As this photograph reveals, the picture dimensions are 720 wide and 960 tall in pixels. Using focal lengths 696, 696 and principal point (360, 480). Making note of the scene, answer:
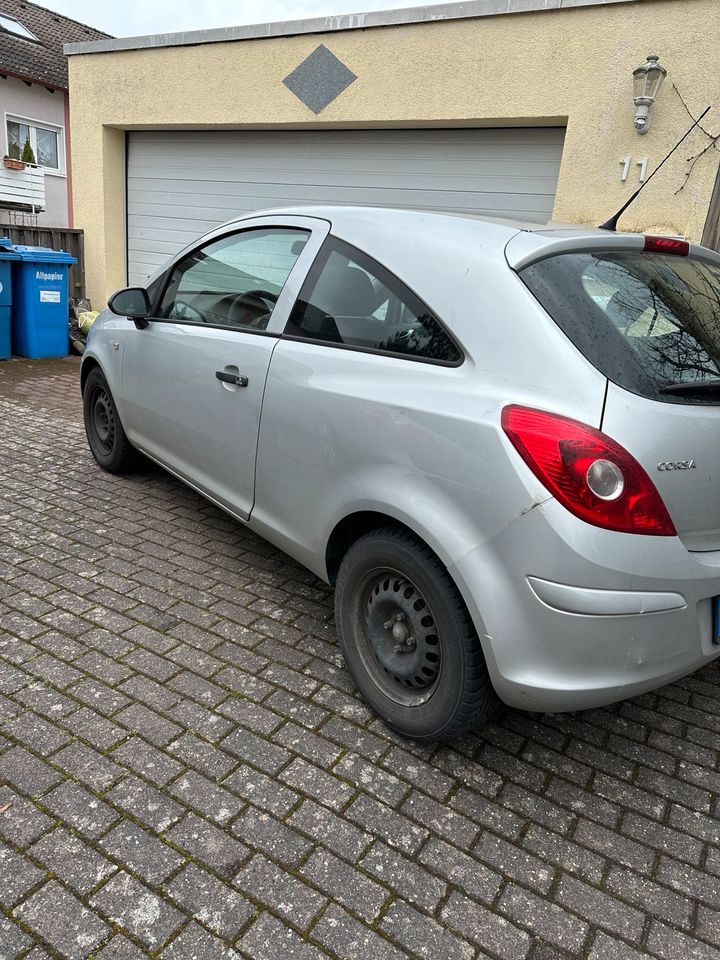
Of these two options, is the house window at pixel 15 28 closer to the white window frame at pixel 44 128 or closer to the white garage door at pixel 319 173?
→ the white window frame at pixel 44 128

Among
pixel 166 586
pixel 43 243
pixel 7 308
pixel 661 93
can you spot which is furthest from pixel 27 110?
pixel 166 586

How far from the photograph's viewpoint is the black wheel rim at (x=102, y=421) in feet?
14.5

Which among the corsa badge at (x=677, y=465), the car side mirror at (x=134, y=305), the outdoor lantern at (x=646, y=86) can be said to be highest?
the outdoor lantern at (x=646, y=86)

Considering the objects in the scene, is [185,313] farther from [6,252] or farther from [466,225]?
[6,252]

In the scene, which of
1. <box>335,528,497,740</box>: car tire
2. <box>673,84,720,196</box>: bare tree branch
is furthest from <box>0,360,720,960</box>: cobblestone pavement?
<box>673,84,720,196</box>: bare tree branch

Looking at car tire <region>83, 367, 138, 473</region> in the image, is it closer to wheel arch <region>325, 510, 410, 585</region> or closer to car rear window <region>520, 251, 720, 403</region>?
wheel arch <region>325, 510, 410, 585</region>

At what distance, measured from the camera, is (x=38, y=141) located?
742 inches

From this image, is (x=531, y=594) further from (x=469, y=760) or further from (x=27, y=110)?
(x=27, y=110)

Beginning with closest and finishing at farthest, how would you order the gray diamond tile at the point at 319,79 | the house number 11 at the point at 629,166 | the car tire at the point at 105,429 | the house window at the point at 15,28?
the car tire at the point at 105,429 < the house number 11 at the point at 629,166 < the gray diamond tile at the point at 319,79 < the house window at the point at 15,28

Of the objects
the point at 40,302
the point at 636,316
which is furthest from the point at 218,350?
the point at 40,302

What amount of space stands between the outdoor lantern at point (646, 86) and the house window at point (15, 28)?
18761 mm

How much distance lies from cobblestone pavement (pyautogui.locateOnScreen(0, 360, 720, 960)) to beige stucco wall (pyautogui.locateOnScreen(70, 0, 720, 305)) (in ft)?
16.3

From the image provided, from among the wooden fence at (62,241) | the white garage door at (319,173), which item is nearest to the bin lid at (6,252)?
the wooden fence at (62,241)

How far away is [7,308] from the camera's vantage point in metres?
8.11
